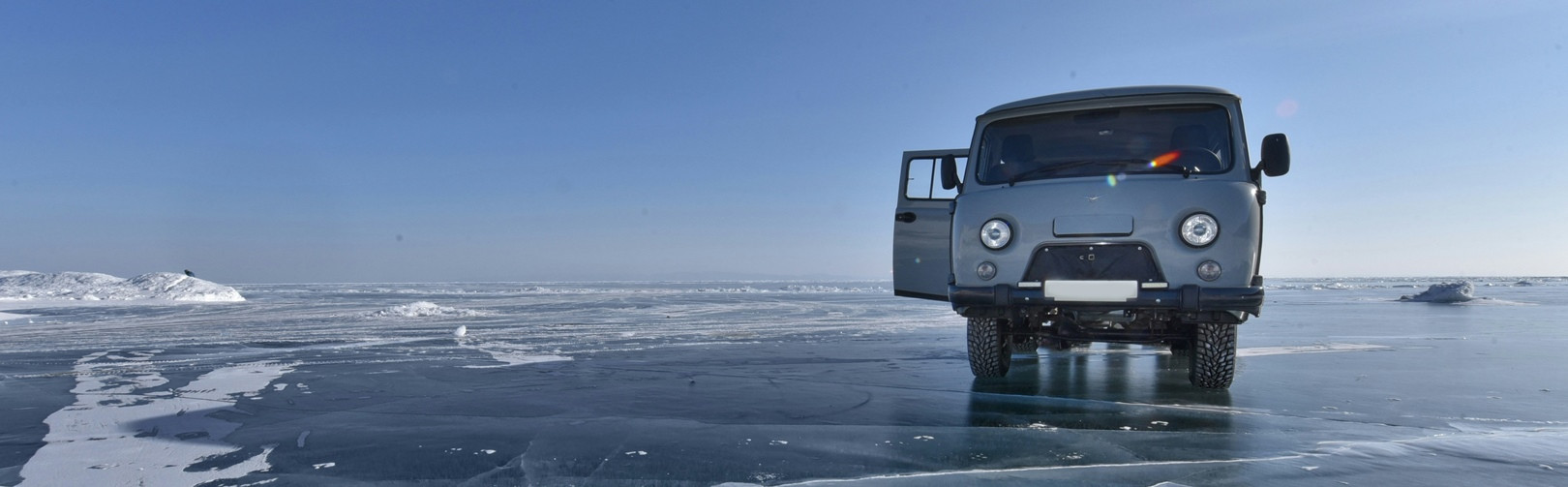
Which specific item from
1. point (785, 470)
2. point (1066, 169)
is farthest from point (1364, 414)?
point (785, 470)

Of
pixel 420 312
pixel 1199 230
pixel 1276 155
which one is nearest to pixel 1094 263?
pixel 1199 230

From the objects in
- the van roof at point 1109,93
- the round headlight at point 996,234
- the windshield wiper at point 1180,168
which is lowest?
the round headlight at point 996,234

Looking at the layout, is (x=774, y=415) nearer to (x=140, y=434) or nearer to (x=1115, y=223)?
(x=1115, y=223)

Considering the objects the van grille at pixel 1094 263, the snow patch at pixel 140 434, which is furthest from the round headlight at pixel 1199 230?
the snow patch at pixel 140 434

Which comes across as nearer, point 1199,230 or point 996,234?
point 1199,230

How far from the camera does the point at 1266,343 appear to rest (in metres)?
9.70

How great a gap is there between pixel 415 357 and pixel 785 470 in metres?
6.55

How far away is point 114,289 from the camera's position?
3097 centimetres

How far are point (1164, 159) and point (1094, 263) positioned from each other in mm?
954

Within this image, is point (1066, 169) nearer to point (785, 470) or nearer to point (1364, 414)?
point (1364, 414)

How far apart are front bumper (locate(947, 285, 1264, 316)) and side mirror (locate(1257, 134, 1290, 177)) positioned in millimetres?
842

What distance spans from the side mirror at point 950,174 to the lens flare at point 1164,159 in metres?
1.48

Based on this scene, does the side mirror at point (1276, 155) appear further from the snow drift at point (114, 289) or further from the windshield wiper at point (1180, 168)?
the snow drift at point (114, 289)

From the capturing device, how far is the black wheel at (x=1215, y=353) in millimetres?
5359
